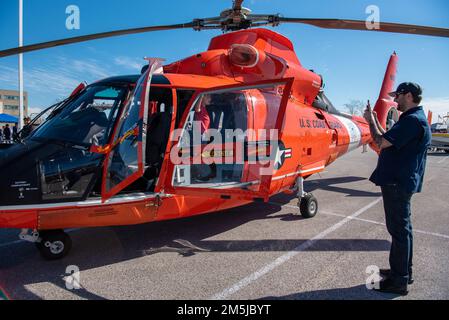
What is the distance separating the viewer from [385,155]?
3.20 meters

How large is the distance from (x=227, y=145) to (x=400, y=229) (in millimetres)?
2308

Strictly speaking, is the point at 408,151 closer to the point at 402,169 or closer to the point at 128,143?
the point at 402,169

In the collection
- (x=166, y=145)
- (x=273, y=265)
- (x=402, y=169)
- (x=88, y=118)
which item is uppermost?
(x=88, y=118)

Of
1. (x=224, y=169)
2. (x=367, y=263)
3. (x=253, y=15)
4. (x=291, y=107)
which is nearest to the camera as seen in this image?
(x=367, y=263)

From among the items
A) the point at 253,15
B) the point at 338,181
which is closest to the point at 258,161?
the point at 253,15

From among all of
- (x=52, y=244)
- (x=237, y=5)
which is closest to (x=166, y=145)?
(x=52, y=244)

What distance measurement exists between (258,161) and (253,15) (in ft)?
8.50

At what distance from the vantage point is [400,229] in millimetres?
3094

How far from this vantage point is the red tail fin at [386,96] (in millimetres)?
9117

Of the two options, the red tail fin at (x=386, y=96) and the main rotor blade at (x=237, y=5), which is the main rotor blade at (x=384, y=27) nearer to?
the main rotor blade at (x=237, y=5)

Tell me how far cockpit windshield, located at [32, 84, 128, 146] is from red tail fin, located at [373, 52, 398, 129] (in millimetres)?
7689

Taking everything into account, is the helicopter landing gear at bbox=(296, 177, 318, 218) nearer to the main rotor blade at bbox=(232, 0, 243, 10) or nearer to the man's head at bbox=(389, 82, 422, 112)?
the man's head at bbox=(389, 82, 422, 112)

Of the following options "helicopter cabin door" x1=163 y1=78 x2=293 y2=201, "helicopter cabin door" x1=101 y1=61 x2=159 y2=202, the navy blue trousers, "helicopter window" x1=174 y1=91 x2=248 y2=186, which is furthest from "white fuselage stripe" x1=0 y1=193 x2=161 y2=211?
the navy blue trousers
